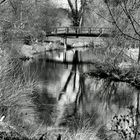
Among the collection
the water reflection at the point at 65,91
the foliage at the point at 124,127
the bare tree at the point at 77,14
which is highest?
the bare tree at the point at 77,14

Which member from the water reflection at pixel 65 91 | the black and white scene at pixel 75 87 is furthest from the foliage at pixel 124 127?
the water reflection at pixel 65 91

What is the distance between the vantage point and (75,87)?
1577 centimetres

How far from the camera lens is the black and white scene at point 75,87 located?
699 centimetres

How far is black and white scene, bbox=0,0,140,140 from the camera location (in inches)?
275

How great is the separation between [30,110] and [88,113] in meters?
2.36

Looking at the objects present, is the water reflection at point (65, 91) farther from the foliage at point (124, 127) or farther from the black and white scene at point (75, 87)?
the foliage at point (124, 127)

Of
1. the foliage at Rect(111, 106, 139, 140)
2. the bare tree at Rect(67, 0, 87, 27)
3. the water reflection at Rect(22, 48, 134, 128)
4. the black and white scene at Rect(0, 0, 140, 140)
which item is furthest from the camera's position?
the bare tree at Rect(67, 0, 87, 27)

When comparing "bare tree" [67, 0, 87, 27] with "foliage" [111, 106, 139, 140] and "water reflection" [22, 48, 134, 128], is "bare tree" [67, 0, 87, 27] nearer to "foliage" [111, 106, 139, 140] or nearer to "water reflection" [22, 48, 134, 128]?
"water reflection" [22, 48, 134, 128]

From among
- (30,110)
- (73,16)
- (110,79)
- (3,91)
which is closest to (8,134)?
(3,91)

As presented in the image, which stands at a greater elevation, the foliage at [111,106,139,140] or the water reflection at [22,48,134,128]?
the foliage at [111,106,139,140]

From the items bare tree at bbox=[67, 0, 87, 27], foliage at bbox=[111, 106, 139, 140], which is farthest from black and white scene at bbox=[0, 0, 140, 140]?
bare tree at bbox=[67, 0, 87, 27]

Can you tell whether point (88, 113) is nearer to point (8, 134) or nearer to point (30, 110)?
point (30, 110)

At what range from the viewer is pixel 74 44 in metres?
35.5

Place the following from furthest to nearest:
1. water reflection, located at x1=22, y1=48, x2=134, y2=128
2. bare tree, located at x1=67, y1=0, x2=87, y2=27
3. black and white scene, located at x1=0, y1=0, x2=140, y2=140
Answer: bare tree, located at x1=67, y1=0, x2=87, y2=27 → water reflection, located at x1=22, y1=48, x2=134, y2=128 → black and white scene, located at x1=0, y1=0, x2=140, y2=140
